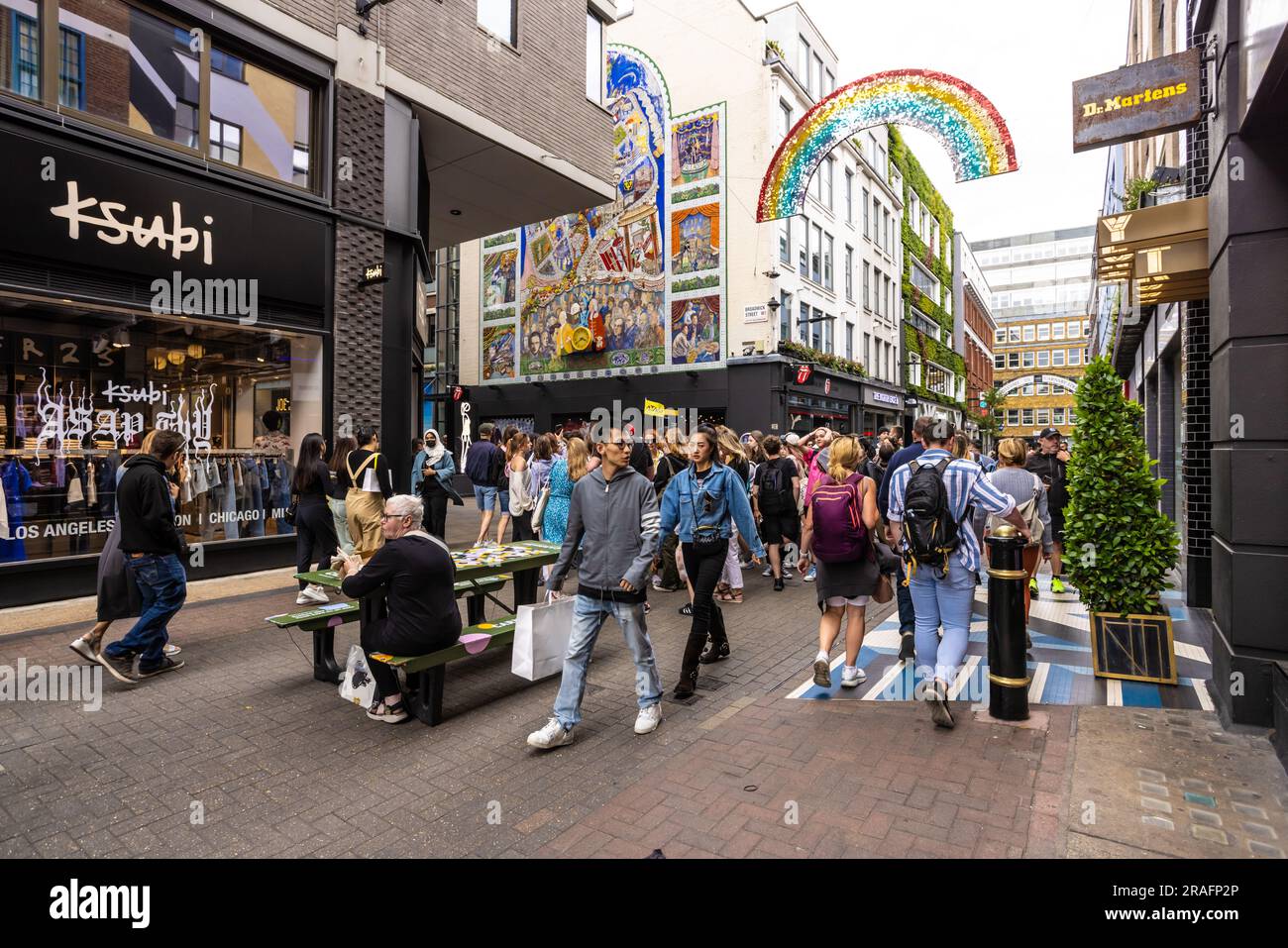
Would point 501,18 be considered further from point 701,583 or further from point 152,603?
point 701,583

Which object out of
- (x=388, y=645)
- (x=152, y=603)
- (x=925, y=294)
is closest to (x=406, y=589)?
(x=388, y=645)

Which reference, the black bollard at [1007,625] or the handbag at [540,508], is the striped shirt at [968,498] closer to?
the black bollard at [1007,625]

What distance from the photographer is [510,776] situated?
12.6ft

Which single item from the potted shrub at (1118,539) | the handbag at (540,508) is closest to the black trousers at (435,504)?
the handbag at (540,508)

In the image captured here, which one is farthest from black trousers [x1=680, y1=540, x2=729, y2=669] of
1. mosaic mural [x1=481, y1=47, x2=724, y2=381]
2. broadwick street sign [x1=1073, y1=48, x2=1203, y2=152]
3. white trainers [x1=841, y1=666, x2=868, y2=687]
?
mosaic mural [x1=481, y1=47, x2=724, y2=381]

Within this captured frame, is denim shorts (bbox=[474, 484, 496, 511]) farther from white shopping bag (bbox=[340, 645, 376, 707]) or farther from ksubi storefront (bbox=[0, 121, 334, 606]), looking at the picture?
white shopping bag (bbox=[340, 645, 376, 707])

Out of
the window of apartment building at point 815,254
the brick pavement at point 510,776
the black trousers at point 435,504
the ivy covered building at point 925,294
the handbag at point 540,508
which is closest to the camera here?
the brick pavement at point 510,776

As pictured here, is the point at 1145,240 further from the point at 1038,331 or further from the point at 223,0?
the point at 1038,331

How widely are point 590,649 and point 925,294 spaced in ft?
141

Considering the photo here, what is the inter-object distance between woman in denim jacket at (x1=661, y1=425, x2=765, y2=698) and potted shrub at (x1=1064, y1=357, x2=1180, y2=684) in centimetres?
259

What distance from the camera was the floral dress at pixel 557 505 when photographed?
349 inches

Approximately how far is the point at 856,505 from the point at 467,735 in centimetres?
307

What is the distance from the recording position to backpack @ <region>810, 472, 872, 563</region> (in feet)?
16.6

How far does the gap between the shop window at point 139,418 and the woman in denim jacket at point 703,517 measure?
694 centimetres
